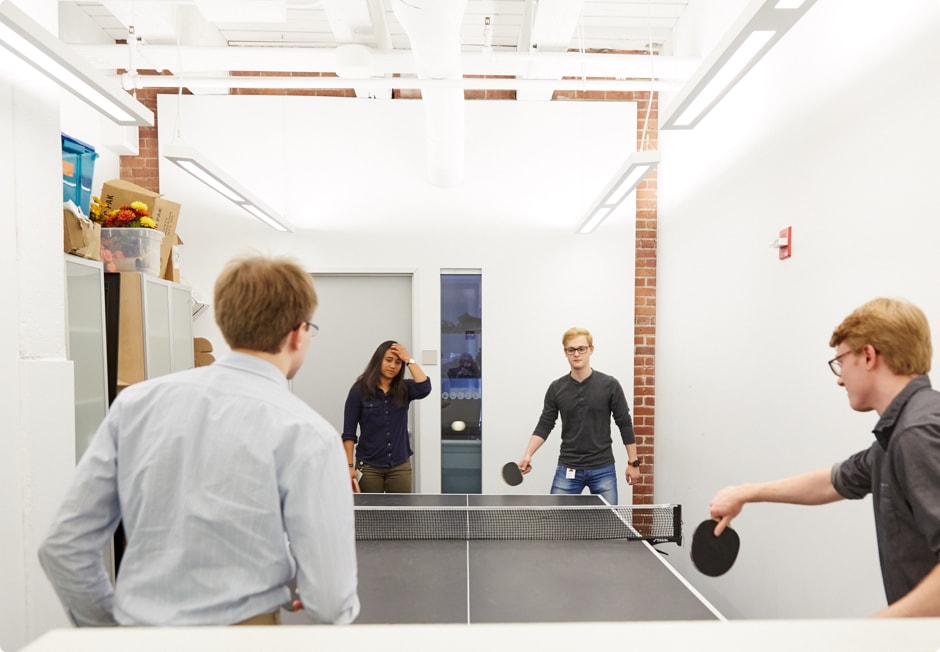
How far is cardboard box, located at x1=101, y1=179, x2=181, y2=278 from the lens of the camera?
4.51 meters

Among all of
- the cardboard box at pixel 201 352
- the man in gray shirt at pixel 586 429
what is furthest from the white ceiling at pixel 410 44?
the cardboard box at pixel 201 352

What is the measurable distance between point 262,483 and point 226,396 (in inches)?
8.0

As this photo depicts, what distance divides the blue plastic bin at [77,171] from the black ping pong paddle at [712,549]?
375 centimetres

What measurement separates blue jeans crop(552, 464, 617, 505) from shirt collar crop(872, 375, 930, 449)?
2988 millimetres

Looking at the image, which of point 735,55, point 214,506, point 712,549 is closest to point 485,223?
point 735,55

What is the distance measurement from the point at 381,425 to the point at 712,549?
2.92m

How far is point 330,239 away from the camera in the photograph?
19.9ft

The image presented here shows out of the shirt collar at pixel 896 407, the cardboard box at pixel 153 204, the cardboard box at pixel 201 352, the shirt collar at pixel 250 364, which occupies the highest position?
the cardboard box at pixel 153 204

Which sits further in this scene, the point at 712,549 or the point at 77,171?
the point at 77,171

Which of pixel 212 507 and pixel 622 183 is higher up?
pixel 622 183

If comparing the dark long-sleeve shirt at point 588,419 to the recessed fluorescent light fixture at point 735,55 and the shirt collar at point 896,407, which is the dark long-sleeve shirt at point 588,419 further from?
the shirt collar at point 896,407

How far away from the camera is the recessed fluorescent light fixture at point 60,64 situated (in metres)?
2.23

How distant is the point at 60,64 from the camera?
2531 mm

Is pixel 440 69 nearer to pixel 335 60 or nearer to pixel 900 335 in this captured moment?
pixel 335 60
